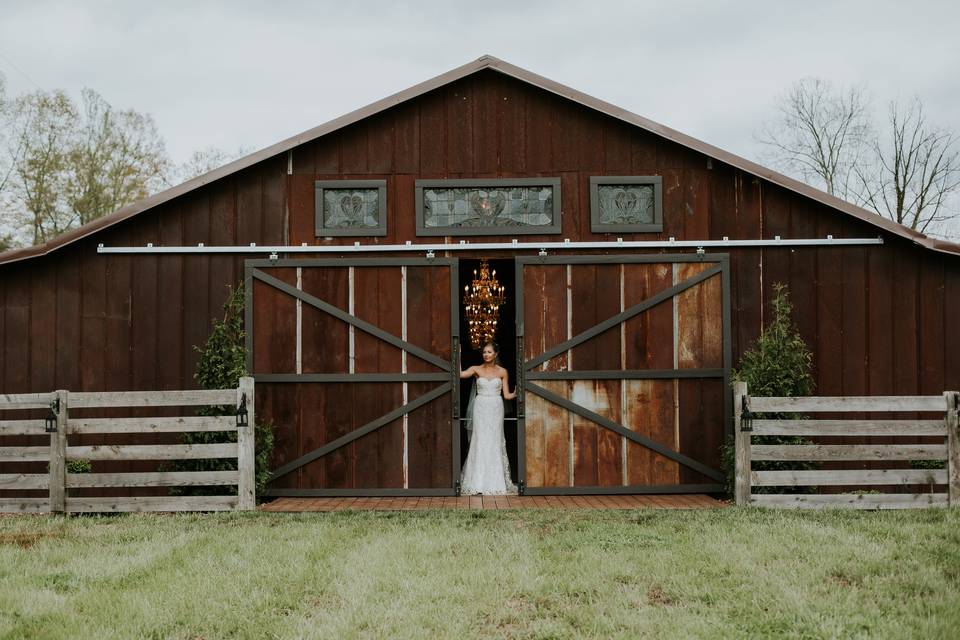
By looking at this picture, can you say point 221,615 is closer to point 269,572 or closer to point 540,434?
point 269,572

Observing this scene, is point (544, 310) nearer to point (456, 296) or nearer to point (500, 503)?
point (456, 296)

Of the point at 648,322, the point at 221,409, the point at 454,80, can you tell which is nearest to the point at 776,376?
the point at 648,322

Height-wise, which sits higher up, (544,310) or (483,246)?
(483,246)

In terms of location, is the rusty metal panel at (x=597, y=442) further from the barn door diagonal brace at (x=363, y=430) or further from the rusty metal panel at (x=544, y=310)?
the barn door diagonal brace at (x=363, y=430)

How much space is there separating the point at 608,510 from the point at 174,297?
4955 millimetres

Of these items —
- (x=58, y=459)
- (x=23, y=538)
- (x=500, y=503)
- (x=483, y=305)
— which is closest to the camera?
(x=23, y=538)

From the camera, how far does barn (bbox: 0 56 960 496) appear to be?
8930 mm

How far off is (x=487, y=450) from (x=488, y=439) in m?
0.13

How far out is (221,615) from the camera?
480cm

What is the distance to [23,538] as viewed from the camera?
6875mm

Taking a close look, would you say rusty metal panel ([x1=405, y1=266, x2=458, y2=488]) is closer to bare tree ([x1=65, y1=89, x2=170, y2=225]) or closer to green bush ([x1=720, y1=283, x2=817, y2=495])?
green bush ([x1=720, y1=283, x2=817, y2=495])

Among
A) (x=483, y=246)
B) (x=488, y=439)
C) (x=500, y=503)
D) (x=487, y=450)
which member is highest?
(x=483, y=246)

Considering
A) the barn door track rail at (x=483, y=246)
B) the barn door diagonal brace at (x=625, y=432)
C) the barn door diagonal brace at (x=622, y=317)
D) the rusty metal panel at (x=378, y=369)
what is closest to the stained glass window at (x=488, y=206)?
the barn door track rail at (x=483, y=246)

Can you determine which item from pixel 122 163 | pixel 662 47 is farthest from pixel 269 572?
pixel 662 47
